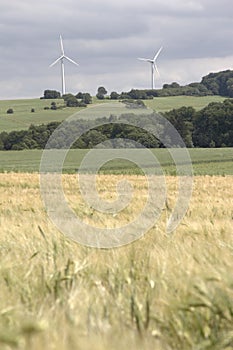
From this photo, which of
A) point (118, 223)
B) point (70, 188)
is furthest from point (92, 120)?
point (118, 223)

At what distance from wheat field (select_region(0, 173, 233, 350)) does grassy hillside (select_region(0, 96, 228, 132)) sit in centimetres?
9838

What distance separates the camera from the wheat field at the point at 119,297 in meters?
3.54

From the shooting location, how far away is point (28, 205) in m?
16.1

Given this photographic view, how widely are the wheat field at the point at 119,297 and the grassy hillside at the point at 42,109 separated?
323 feet

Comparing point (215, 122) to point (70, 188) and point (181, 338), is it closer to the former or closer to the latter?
point (70, 188)

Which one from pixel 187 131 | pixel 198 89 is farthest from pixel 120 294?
pixel 198 89

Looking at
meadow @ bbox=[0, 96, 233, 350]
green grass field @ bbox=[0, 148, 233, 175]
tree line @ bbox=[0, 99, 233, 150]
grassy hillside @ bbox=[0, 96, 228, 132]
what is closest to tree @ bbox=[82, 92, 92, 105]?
grassy hillside @ bbox=[0, 96, 228, 132]

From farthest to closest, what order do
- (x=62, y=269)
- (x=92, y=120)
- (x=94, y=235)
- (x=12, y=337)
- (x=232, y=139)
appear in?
(x=232, y=139) < (x=92, y=120) < (x=94, y=235) < (x=62, y=269) < (x=12, y=337)

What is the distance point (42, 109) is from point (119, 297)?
13184cm

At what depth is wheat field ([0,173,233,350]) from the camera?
3545 mm

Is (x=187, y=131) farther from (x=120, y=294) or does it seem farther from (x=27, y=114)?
(x=120, y=294)

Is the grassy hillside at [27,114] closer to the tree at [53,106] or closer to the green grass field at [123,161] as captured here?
the tree at [53,106]

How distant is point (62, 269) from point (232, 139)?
83977 millimetres

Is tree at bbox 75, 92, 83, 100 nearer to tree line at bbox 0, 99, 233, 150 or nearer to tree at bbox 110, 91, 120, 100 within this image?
tree at bbox 110, 91, 120, 100
